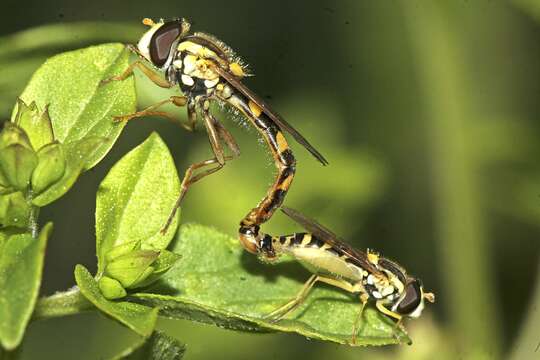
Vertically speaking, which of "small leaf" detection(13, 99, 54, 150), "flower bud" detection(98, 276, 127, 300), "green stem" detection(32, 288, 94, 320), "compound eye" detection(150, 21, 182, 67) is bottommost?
"green stem" detection(32, 288, 94, 320)

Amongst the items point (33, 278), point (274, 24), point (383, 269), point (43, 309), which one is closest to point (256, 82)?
point (274, 24)

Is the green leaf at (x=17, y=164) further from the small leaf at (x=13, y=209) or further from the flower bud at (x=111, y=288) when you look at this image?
the flower bud at (x=111, y=288)

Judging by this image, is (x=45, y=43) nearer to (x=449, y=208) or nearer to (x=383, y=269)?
(x=383, y=269)

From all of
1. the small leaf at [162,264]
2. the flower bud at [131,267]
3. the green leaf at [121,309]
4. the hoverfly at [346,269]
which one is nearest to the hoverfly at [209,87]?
the hoverfly at [346,269]

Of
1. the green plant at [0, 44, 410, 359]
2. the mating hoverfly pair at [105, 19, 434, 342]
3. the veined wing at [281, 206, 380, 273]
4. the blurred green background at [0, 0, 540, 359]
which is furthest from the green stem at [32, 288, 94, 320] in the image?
the blurred green background at [0, 0, 540, 359]

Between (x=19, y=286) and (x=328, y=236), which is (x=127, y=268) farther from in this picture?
(x=328, y=236)

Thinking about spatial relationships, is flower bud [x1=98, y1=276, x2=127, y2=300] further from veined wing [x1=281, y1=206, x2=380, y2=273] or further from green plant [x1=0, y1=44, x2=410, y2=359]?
veined wing [x1=281, y1=206, x2=380, y2=273]
